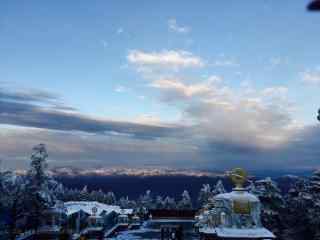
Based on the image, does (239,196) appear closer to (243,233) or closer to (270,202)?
(243,233)

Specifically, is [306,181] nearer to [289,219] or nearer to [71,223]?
[289,219]

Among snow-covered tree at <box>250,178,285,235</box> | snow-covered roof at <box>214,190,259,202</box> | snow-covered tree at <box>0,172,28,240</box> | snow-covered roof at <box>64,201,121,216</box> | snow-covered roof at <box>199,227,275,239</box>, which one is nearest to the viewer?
snow-covered roof at <box>199,227,275,239</box>

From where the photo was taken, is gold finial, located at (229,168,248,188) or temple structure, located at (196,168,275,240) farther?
gold finial, located at (229,168,248,188)

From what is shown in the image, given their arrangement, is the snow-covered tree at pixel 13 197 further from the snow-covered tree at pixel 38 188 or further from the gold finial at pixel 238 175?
the gold finial at pixel 238 175

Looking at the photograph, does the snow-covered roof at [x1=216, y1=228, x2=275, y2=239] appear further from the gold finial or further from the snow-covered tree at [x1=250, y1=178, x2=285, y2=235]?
the snow-covered tree at [x1=250, y1=178, x2=285, y2=235]

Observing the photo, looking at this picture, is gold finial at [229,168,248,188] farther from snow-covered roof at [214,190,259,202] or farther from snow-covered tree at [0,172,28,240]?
snow-covered tree at [0,172,28,240]

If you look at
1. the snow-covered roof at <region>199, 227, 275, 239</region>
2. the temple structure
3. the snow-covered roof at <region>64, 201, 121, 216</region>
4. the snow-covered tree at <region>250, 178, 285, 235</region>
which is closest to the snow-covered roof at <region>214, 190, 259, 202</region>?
the temple structure

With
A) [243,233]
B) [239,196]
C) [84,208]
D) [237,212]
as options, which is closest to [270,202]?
[239,196]

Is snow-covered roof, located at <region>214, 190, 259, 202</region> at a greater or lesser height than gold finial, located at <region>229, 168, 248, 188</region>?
lesser

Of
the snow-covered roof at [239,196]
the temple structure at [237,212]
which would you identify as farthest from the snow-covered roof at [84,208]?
the snow-covered roof at [239,196]

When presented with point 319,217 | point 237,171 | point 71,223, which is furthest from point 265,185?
point 71,223

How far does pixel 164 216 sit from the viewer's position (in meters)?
50.1

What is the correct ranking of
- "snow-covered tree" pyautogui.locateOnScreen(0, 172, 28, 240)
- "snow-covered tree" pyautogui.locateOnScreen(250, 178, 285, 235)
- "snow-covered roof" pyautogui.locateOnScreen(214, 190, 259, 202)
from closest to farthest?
"snow-covered roof" pyautogui.locateOnScreen(214, 190, 259, 202) < "snow-covered tree" pyautogui.locateOnScreen(250, 178, 285, 235) < "snow-covered tree" pyautogui.locateOnScreen(0, 172, 28, 240)

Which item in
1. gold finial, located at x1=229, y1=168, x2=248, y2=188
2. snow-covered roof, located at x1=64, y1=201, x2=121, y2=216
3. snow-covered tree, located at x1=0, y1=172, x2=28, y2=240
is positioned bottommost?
snow-covered roof, located at x1=64, y1=201, x2=121, y2=216
